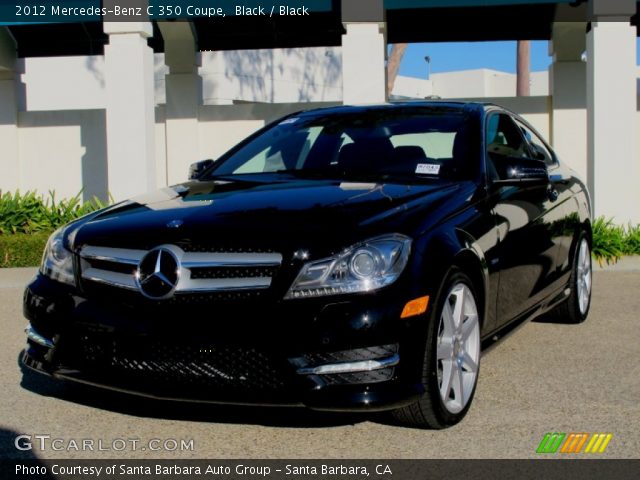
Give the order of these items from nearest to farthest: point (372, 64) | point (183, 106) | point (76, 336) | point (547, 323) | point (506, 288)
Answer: point (76, 336)
point (506, 288)
point (547, 323)
point (372, 64)
point (183, 106)

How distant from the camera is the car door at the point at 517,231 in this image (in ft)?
16.4

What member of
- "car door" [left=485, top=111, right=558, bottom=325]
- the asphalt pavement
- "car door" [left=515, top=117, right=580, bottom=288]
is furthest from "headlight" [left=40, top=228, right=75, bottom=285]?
"car door" [left=515, top=117, right=580, bottom=288]

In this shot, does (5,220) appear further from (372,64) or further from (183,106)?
(372,64)

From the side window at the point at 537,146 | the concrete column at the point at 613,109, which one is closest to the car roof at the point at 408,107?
the side window at the point at 537,146

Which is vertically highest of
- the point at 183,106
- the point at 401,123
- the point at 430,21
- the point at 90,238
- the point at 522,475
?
the point at 430,21

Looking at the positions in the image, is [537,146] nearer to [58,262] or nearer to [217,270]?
[217,270]

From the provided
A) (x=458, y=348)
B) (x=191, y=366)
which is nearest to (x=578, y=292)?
(x=458, y=348)

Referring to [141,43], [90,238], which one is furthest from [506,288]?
[141,43]

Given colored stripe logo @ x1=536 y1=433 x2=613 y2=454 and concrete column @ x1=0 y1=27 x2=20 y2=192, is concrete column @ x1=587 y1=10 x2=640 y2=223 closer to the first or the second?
colored stripe logo @ x1=536 y1=433 x2=613 y2=454

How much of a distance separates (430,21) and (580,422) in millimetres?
12384

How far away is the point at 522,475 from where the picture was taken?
3705 millimetres

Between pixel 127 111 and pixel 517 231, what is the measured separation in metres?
8.74

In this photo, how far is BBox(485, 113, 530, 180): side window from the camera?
17.2 feet

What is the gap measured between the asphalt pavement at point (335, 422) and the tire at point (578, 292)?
1.02 m
